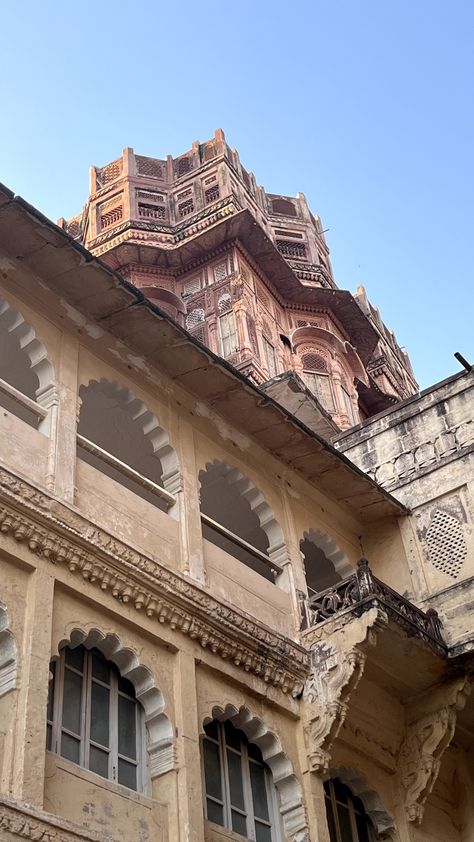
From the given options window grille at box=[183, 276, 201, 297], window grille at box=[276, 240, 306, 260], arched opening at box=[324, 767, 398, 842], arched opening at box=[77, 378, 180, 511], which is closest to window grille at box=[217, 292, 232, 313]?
window grille at box=[183, 276, 201, 297]

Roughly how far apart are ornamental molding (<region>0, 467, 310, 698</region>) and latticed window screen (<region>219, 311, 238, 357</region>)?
1467cm

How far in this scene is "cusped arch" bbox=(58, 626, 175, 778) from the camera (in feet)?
29.2

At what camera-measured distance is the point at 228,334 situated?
84.0ft

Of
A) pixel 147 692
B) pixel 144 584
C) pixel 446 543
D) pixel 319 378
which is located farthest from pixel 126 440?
pixel 319 378

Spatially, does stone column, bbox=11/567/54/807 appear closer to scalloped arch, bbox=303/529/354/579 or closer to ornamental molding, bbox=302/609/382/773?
ornamental molding, bbox=302/609/382/773

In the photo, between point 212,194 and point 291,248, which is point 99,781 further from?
point 291,248

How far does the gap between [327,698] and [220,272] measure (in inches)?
686

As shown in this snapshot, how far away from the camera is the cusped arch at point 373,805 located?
37.7 ft

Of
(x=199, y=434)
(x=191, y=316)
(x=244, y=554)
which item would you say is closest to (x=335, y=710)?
(x=199, y=434)

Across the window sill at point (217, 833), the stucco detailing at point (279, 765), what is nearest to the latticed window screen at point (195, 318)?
the stucco detailing at point (279, 765)

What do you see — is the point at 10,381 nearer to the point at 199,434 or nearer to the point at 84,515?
the point at 199,434

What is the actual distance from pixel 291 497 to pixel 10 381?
350cm

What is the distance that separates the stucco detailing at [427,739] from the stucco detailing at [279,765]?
204 cm

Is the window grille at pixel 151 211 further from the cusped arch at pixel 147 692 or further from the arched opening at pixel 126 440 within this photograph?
the cusped arch at pixel 147 692
